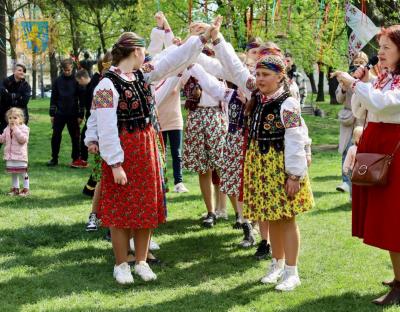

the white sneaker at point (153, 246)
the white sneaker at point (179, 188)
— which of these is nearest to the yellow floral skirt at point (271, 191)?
the white sneaker at point (153, 246)

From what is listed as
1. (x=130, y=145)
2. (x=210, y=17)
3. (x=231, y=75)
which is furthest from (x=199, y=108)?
(x=210, y=17)

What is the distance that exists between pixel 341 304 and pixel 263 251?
51.6 inches

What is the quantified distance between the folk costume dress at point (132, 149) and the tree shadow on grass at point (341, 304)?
130cm

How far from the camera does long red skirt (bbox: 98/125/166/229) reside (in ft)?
15.4

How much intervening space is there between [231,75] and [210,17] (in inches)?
505

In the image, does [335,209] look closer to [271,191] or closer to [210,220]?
[210,220]

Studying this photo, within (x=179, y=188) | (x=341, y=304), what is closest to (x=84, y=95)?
(x=179, y=188)

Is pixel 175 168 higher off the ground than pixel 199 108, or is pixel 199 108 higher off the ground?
pixel 199 108

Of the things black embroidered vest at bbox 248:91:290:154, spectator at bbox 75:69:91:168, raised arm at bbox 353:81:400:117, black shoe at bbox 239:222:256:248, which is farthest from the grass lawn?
spectator at bbox 75:69:91:168

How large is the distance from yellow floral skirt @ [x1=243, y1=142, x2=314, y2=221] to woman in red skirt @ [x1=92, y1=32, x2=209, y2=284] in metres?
0.77

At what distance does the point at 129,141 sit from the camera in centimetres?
467

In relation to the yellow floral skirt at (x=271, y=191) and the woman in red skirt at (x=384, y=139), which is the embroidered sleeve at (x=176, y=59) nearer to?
the yellow floral skirt at (x=271, y=191)

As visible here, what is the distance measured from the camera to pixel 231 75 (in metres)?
5.03

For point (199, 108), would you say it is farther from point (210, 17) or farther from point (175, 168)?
point (210, 17)
